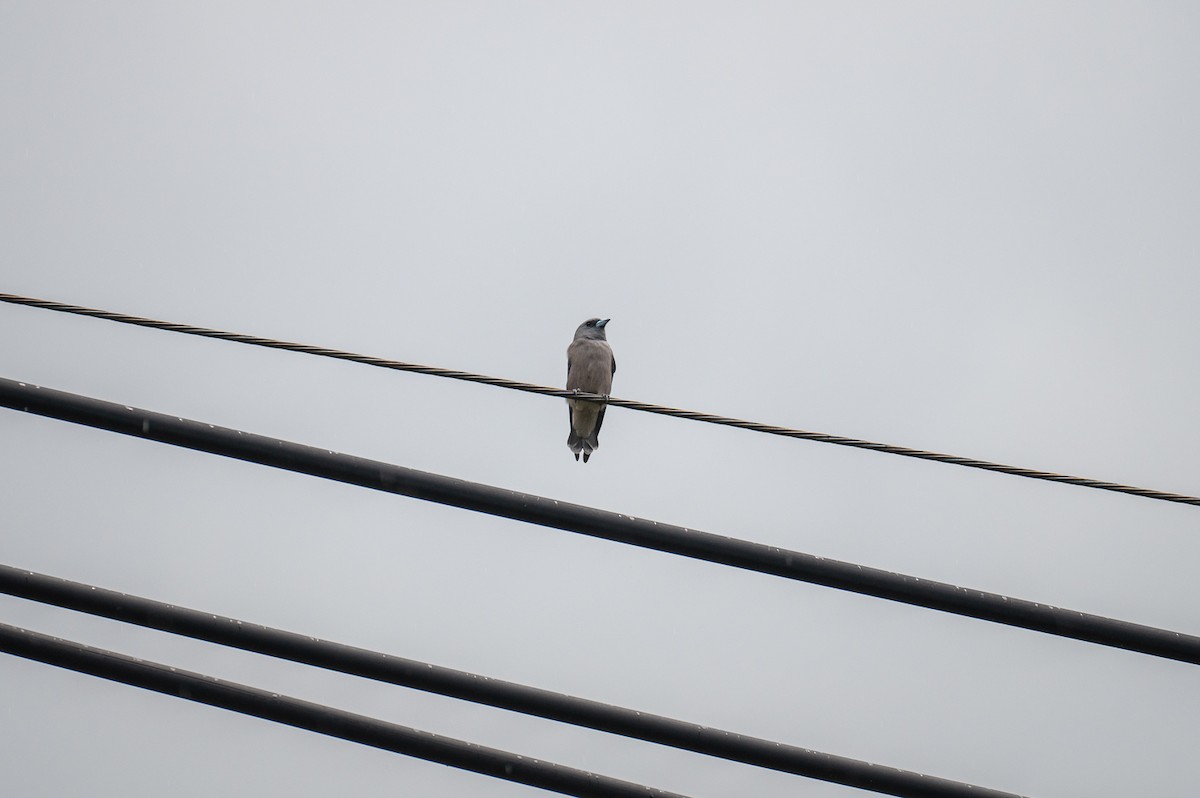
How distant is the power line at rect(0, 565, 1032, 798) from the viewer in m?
3.72

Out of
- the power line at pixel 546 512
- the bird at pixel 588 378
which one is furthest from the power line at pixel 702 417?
the bird at pixel 588 378

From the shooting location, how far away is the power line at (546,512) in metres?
3.58

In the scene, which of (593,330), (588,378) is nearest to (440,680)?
(588,378)

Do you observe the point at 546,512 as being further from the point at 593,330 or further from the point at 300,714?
the point at 593,330

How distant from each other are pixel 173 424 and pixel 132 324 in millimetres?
370

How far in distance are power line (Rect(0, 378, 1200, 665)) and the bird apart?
5494mm

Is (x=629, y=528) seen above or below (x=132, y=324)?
below

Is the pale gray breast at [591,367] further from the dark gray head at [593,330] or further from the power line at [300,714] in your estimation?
the power line at [300,714]

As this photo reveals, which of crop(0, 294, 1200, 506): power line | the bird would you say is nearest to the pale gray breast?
the bird

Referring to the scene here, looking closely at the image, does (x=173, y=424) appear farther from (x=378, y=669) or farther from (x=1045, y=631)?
(x=1045, y=631)

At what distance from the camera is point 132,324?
3.57 m

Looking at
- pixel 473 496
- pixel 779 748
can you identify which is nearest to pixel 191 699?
pixel 473 496

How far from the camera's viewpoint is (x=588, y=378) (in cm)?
944

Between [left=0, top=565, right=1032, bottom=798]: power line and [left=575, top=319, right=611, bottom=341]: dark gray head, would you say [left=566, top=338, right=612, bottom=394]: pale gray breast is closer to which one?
[left=575, top=319, right=611, bottom=341]: dark gray head
